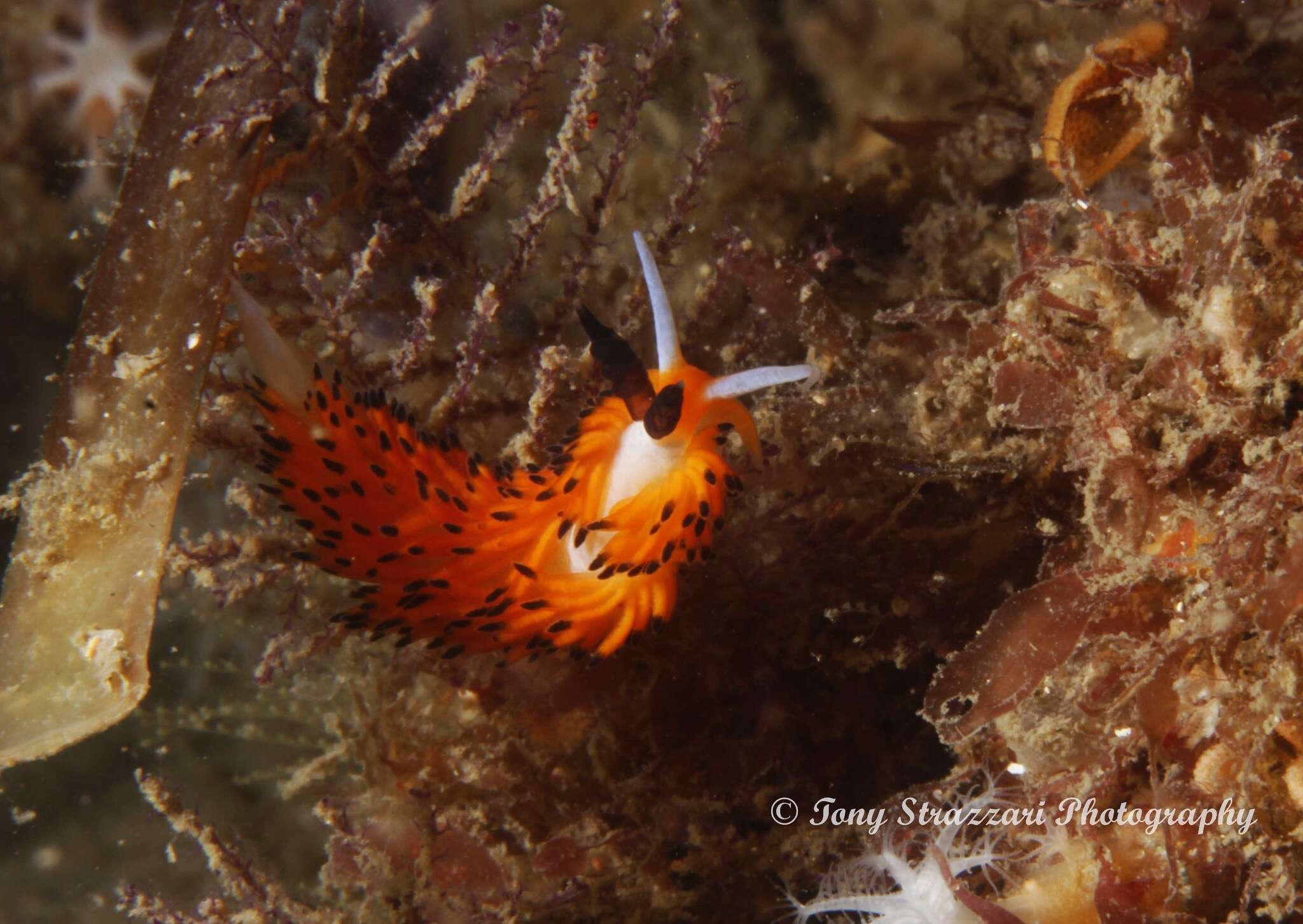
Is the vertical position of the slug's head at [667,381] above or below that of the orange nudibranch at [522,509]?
above

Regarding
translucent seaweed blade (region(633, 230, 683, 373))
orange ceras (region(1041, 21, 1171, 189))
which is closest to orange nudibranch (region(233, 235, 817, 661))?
translucent seaweed blade (region(633, 230, 683, 373))

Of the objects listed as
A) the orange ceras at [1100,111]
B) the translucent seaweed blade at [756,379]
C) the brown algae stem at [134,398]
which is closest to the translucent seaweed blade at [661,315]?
the translucent seaweed blade at [756,379]

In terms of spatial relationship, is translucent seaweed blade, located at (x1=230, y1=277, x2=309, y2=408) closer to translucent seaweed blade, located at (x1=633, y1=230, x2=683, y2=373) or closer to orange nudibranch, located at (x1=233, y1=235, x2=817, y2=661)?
orange nudibranch, located at (x1=233, y1=235, x2=817, y2=661)

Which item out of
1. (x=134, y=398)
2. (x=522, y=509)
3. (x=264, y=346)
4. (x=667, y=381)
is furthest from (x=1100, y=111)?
(x=134, y=398)

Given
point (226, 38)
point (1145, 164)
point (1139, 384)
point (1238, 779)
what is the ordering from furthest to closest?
point (1145, 164) < point (226, 38) < point (1139, 384) < point (1238, 779)

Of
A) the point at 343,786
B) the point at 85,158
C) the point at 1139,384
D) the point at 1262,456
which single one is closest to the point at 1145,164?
the point at 1139,384

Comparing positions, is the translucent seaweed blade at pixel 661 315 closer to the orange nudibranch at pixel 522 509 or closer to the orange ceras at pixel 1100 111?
the orange nudibranch at pixel 522 509

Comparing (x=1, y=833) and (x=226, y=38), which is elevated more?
(x=226, y=38)

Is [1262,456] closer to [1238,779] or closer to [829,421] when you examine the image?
[1238,779]
